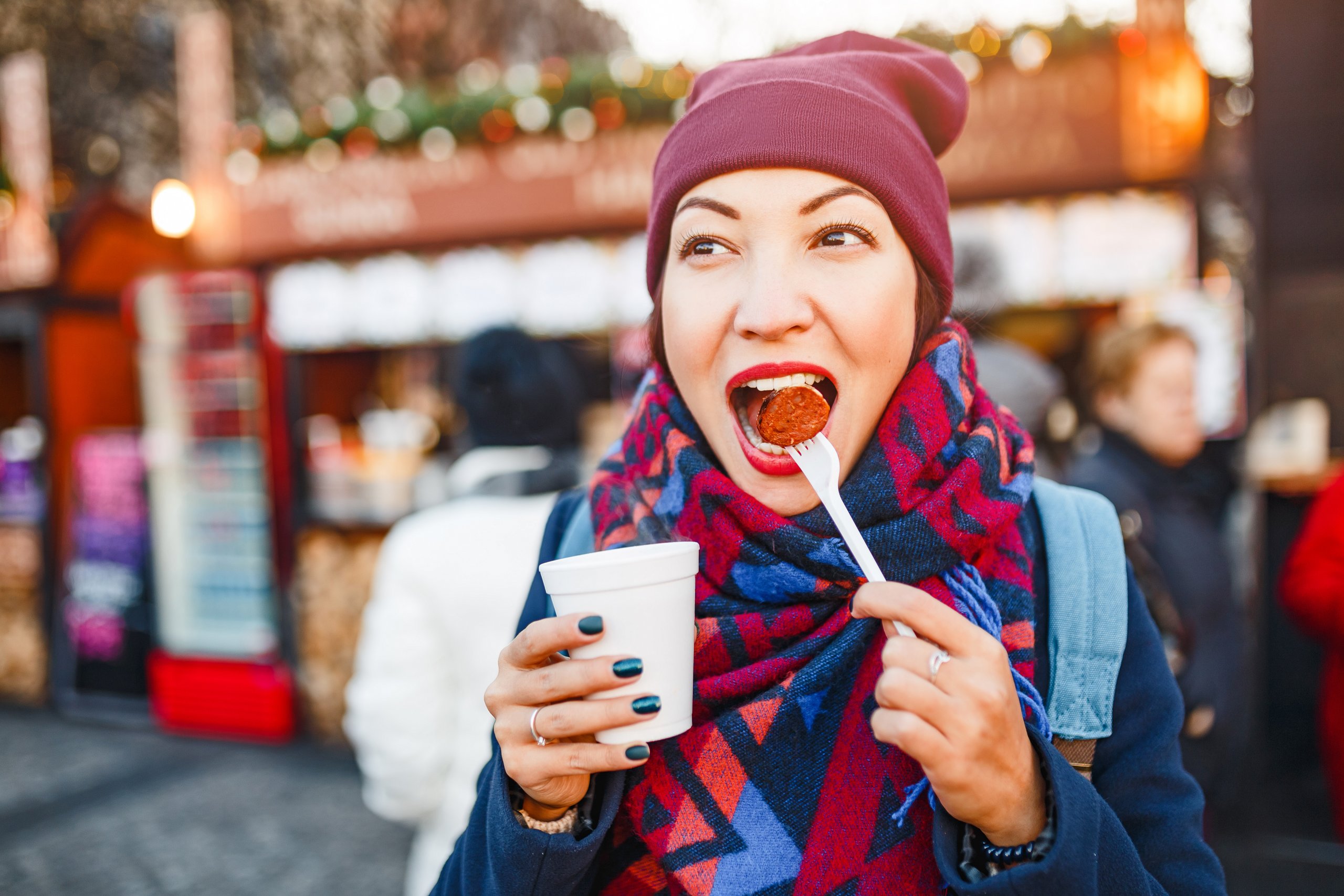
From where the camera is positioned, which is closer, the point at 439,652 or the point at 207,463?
the point at 439,652

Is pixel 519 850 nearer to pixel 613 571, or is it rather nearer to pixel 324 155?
pixel 613 571

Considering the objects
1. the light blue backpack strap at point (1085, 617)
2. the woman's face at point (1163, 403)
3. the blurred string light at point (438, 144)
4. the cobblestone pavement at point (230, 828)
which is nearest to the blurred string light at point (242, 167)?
the blurred string light at point (438, 144)

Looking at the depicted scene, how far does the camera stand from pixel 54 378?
19.9 ft

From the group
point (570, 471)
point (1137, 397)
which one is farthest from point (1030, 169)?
point (570, 471)

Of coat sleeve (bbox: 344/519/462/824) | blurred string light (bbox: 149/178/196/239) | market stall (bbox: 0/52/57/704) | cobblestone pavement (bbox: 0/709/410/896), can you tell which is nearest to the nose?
coat sleeve (bbox: 344/519/462/824)

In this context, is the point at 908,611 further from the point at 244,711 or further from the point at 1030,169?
the point at 244,711

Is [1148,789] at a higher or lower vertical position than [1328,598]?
higher

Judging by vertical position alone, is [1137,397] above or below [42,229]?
below

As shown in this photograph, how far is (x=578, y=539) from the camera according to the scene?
3.94 ft

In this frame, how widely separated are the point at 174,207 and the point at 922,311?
6558 mm

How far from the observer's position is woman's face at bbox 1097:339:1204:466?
9.12 feet

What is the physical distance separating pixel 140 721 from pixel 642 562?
6028 mm

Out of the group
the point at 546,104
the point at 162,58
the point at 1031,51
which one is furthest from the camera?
the point at 162,58

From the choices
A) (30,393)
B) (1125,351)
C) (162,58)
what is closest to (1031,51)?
(1125,351)
